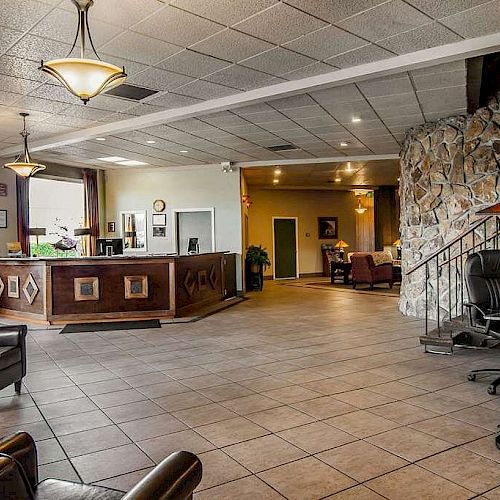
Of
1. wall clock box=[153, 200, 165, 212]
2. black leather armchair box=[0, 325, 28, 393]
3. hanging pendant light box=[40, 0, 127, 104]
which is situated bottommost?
black leather armchair box=[0, 325, 28, 393]

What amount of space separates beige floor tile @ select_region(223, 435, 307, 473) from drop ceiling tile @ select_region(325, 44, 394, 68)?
3484 millimetres

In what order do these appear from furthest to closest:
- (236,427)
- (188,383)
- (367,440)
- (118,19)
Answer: (188,383), (118,19), (236,427), (367,440)

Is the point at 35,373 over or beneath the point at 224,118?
beneath

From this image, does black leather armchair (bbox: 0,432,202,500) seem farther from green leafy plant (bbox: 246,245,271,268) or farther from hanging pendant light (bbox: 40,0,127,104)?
green leafy plant (bbox: 246,245,271,268)

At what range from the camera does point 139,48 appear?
14.9 ft

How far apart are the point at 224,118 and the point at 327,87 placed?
6.42 feet

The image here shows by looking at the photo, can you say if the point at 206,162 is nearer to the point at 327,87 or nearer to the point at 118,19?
the point at 327,87

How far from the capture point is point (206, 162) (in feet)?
35.8

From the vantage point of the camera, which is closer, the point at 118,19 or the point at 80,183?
the point at 118,19

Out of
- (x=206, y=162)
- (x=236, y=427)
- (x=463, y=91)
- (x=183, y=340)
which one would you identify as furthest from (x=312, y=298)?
(x=236, y=427)

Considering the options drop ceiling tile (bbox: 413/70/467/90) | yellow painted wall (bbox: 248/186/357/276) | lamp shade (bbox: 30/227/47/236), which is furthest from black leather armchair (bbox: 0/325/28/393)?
yellow painted wall (bbox: 248/186/357/276)

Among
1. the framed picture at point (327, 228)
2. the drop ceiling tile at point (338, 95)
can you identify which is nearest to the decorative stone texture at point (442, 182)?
the drop ceiling tile at point (338, 95)

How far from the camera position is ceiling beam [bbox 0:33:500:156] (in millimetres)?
4438

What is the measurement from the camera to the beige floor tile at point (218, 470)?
2576 mm
